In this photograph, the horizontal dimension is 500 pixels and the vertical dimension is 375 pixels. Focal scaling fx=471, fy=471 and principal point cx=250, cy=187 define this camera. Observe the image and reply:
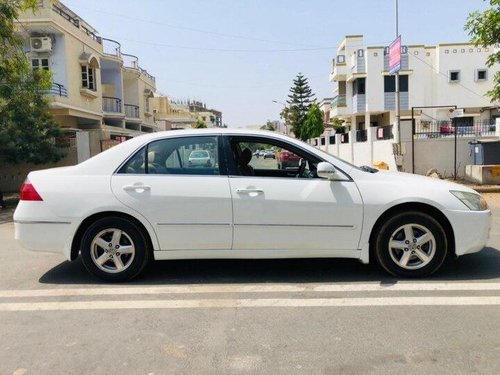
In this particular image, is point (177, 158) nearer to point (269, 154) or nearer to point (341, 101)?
point (269, 154)

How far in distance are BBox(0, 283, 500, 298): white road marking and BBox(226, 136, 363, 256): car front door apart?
1.29 feet

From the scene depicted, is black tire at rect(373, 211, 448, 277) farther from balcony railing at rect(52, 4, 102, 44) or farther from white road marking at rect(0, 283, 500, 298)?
balcony railing at rect(52, 4, 102, 44)

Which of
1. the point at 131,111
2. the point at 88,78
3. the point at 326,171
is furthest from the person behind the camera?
the point at 131,111

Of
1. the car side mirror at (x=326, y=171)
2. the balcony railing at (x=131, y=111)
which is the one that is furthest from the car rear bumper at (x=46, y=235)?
the balcony railing at (x=131, y=111)

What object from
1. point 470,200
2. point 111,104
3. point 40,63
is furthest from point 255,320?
point 111,104

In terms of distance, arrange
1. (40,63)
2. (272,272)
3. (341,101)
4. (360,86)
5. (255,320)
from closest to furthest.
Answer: (255,320)
(272,272)
(40,63)
(360,86)
(341,101)

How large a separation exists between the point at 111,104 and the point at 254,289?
3042 cm

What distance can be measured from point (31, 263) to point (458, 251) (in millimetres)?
5138

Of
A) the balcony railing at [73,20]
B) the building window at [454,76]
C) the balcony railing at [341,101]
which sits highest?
the balcony railing at [73,20]

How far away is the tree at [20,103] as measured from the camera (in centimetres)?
1278

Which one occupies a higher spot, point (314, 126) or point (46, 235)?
point (314, 126)

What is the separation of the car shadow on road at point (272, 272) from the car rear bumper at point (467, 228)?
36 centimetres

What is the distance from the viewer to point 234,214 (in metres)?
4.81

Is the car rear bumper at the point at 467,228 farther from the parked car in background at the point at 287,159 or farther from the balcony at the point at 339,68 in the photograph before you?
the balcony at the point at 339,68
